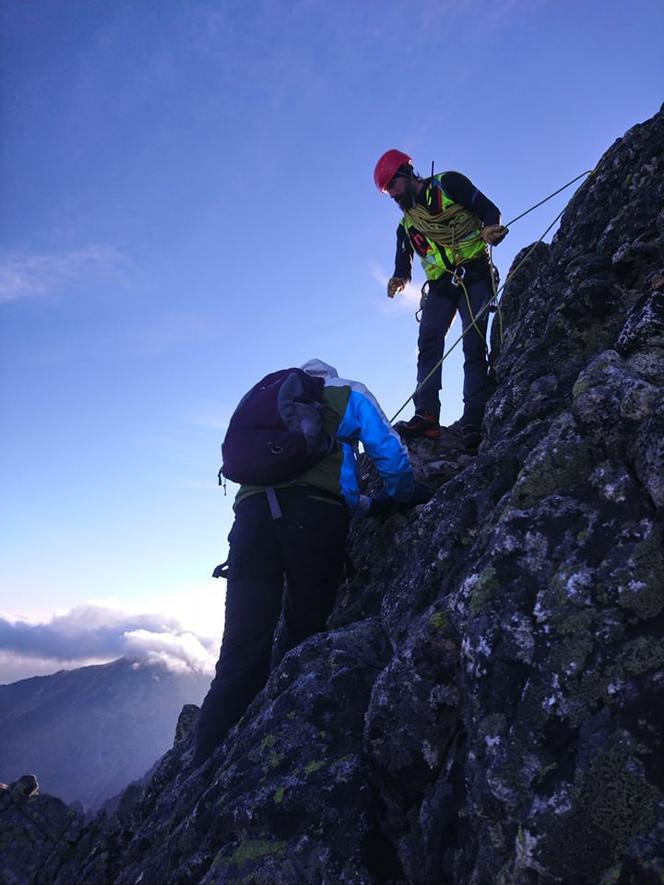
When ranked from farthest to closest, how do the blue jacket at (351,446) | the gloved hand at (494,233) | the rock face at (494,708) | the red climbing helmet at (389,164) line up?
the red climbing helmet at (389,164) < the gloved hand at (494,233) < the blue jacket at (351,446) < the rock face at (494,708)

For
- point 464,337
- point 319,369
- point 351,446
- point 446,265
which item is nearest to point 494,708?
point 351,446

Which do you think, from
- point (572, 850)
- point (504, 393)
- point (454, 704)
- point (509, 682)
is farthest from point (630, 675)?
point (504, 393)

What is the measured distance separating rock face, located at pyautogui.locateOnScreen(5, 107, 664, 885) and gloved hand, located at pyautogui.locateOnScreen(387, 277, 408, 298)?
6.21 metres

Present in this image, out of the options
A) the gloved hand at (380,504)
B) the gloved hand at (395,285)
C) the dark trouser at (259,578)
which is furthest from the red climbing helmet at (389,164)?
the dark trouser at (259,578)

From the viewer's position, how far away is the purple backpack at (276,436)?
23.5 ft

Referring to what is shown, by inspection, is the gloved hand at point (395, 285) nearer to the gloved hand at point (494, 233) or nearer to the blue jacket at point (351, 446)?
the gloved hand at point (494, 233)

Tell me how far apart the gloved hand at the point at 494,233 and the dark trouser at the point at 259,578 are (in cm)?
617

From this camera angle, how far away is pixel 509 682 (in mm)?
3924

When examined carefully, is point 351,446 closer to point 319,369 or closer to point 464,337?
point 319,369

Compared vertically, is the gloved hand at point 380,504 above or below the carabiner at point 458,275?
below

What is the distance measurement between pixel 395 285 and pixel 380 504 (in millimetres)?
5775

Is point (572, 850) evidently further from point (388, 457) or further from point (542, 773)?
point (388, 457)

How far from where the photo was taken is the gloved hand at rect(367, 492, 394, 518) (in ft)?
28.8

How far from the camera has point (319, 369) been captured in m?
8.65
